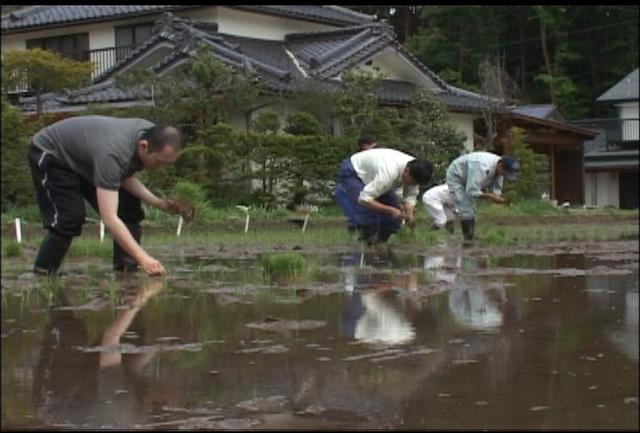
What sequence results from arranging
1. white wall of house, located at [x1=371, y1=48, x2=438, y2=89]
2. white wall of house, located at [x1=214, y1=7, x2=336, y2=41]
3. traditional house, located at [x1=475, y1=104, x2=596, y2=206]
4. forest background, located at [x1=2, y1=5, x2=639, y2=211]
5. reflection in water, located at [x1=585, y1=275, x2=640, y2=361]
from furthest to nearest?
traditional house, located at [x1=475, y1=104, x2=596, y2=206] → white wall of house, located at [x1=371, y1=48, x2=438, y2=89] → white wall of house, located at [x1=214, y1=7, x2=336, y2=41] → forest background, located at [x1=2, y1=5, x2=639, y2=211] → reflection in water, located at [x1=585, y1=275, x2=640, y2=361]

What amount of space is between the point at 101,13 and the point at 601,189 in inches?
710

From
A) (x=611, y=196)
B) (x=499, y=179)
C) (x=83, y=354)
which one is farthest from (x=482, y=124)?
(x=83, y=354)

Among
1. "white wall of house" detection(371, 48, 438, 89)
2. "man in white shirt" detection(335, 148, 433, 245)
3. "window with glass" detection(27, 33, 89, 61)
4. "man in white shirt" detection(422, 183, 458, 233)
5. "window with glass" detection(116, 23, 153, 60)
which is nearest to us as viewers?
"man in white shirt" detection(335, 148, 433, 245)

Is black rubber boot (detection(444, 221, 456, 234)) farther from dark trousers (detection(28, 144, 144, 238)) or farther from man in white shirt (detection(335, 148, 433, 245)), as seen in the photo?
dark trousers (detection(28, 144, 144, 238))

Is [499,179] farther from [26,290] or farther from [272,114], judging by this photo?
[272,114]

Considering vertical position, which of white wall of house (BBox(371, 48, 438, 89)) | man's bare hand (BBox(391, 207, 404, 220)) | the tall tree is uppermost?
white wall of house (BBox(371, 48, 438, 89))

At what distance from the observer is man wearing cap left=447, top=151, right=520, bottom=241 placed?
9625 mm

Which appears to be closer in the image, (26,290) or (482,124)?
(26,290)

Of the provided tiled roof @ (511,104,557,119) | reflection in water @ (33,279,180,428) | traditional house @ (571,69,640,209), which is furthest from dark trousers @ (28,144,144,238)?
traditional house @ (571,69,640,209)

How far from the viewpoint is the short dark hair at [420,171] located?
754cm

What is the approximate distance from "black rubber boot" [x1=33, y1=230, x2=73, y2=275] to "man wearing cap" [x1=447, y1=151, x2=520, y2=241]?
5087 mm

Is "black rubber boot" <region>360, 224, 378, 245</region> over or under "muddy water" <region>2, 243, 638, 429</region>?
over

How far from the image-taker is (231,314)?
4.47 metres

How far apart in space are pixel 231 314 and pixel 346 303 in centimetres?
69
